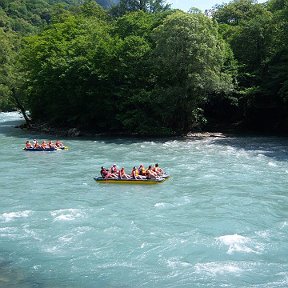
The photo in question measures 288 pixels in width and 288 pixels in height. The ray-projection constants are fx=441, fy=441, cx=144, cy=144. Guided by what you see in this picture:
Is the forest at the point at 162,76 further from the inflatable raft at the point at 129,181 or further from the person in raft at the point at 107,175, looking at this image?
the inflatable raft at the point at 129,181

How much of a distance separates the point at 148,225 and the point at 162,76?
89.9 feet

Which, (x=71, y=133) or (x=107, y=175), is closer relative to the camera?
(x=107, y=175)

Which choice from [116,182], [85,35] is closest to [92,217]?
[116,182]

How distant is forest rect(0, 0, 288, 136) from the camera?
1585 inches

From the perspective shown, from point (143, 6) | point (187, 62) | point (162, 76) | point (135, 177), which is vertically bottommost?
point (135, 177)

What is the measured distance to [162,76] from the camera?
4391 centimetres

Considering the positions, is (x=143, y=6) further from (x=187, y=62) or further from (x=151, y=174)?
(x=151, y=174)

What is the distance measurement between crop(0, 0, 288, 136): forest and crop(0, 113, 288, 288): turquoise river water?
11183 millimetres

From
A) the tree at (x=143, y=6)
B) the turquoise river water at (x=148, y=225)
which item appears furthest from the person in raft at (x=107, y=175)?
the tree at (x=143, y=6)

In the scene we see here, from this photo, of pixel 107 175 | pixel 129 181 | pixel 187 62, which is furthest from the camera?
pixel 187 62

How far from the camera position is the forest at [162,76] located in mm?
40250

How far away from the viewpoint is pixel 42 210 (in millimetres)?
20516

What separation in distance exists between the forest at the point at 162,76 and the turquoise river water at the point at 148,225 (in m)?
11.2

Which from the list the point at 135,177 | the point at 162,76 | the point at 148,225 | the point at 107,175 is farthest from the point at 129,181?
the point at 162,76
